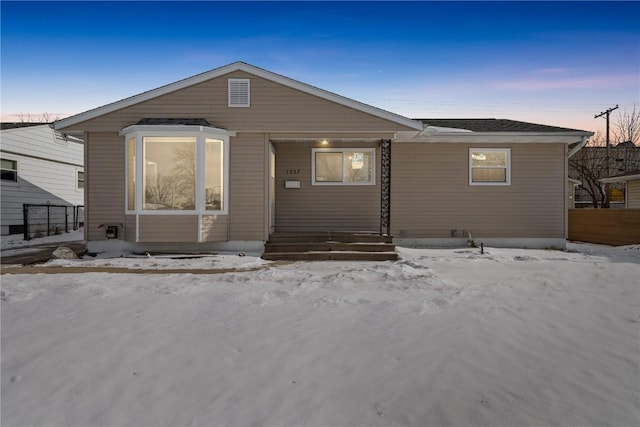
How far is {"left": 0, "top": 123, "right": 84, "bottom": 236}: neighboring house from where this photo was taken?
559 inches

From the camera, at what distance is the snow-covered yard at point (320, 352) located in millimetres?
2504

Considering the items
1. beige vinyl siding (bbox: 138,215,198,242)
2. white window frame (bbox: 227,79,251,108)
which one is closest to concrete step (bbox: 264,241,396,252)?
beige vinyl siding (bbox: 138,215,198,242)

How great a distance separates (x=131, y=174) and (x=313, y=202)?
483cm

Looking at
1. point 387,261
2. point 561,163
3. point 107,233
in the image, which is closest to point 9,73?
point 107,233

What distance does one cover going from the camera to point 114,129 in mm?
9234

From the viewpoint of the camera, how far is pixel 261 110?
938cm

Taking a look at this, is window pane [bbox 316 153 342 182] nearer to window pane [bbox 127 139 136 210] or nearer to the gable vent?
the gable vent

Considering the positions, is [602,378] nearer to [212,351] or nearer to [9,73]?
[212,351]

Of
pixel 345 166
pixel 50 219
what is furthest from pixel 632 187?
pixel 50 219

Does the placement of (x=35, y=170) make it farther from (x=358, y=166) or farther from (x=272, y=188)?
(x=358, y=166)

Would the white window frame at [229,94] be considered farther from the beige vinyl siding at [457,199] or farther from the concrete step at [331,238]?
the beige vinyl siding at [457,199]

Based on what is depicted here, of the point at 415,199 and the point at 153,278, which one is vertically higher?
the point at 415,199

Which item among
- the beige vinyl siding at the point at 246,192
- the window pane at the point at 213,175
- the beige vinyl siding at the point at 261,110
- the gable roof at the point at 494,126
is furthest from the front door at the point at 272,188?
the gable roof at the point at 494,126

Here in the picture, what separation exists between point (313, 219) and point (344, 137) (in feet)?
8.80
